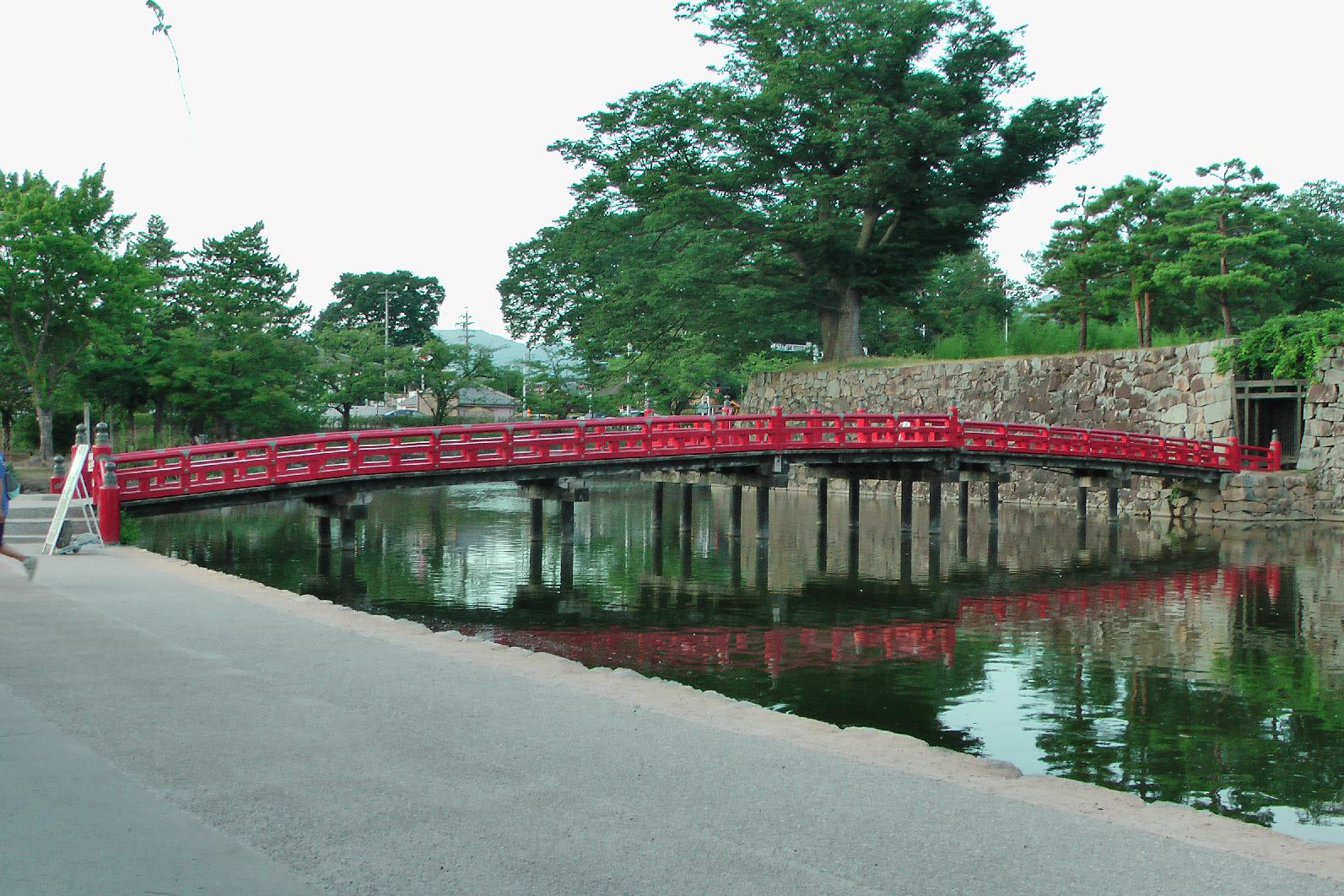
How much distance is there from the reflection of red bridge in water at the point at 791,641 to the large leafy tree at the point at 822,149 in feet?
73.3

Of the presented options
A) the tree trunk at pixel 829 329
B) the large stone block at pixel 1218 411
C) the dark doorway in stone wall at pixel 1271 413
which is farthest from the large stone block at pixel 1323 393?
the tree trunk at pixel 829 329

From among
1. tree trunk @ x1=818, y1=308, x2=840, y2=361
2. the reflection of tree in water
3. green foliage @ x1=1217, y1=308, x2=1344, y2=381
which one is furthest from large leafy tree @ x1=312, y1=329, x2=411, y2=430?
the reflection of tree in water

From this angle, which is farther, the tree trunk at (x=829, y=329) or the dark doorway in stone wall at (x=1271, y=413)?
the tree trunk at (x=829, y=329)

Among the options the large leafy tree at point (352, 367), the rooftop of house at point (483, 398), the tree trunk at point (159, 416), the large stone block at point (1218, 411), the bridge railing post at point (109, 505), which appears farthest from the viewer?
the rooftop of house at point (483, 398)

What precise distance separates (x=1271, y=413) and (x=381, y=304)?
62770 mm

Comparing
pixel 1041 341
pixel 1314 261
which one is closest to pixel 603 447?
pixel 1041 341

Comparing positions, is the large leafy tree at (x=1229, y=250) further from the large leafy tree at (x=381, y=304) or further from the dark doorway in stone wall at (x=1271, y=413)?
the large leafy tree at (x=381, y=304)

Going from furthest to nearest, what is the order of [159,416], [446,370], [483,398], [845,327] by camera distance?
1. [483,398]
2. [446,370]
3. [845,327]
4. [159,416]

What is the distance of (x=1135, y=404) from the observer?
36594mm

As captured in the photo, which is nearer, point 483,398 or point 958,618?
point 958,618

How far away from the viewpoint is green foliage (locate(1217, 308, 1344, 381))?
32.0 meters

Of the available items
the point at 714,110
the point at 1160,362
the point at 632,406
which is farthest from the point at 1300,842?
the point at 632,406

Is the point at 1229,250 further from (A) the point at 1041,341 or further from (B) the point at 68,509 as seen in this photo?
(B) the point at 68,509

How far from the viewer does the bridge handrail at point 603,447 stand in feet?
65.3
